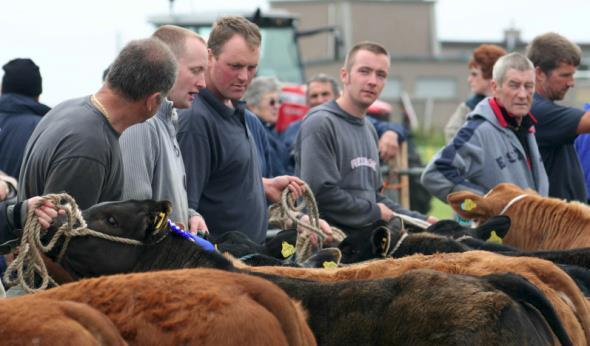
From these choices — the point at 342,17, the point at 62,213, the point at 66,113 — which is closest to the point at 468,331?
the point at 62,213

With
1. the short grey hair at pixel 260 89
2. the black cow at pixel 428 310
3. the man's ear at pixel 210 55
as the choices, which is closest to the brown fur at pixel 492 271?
the black cow at pixel 428 310

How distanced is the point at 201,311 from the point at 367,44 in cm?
499

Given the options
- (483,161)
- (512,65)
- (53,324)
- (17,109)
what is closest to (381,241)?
(483,161)

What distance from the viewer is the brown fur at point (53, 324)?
3215 millimetres

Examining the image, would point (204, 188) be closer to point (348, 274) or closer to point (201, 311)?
point (348, 274)

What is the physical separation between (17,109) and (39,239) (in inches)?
155

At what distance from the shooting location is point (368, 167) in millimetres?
7816

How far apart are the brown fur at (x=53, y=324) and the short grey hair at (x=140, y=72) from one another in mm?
1933

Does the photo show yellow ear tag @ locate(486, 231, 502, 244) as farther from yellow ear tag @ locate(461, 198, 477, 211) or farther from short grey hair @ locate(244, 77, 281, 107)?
short grey hair @ locate(244, 77, 281, 107)

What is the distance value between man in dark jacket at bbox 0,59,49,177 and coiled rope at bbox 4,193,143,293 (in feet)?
11.6

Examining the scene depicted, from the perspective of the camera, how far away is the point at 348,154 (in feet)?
25.3

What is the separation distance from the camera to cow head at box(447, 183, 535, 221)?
755cm

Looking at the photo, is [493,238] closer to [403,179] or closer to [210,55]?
[210,55]

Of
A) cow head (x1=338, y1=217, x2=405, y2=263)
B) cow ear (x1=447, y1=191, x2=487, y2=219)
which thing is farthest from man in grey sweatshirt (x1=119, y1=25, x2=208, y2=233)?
cow ear (x1=447, y1=191, x2=487, y2=219)
